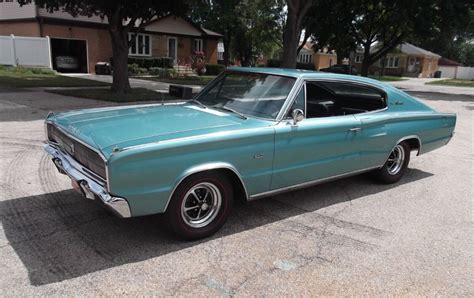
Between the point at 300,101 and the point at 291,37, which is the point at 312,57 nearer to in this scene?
the point at 291,37

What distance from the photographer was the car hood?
345cm

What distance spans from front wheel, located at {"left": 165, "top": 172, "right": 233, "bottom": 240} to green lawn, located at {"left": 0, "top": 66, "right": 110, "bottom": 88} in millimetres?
14553

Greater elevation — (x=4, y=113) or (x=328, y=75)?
(x=328, y=75)

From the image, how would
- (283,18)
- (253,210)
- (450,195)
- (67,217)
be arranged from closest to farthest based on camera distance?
(67,217) < (253,210) < (450,195) < (283,18)

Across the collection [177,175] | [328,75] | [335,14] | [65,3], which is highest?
[335,14]

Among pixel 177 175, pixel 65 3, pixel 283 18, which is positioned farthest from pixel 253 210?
pixel 283 18

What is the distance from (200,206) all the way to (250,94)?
1.49 metres

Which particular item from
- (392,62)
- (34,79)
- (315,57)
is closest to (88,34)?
(34,79)

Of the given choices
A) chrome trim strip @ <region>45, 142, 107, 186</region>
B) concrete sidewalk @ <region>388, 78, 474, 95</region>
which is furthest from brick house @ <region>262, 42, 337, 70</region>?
chrome trim strip @ <region>45, 142, 107, 186</region>

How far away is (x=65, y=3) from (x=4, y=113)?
5006 mm

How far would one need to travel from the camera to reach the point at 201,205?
3.79 meters

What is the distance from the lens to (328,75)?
5008mm

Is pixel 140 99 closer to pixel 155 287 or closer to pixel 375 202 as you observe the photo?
pixel 375 202

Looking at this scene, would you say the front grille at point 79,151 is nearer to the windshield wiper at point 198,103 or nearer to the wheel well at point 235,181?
the wheel well at point 235,181
